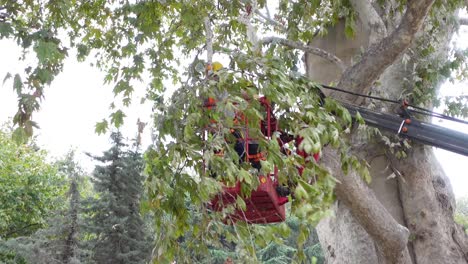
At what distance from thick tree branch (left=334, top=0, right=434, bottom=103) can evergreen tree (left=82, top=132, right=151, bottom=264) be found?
8.28m

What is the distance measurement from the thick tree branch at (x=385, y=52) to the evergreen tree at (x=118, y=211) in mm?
8282

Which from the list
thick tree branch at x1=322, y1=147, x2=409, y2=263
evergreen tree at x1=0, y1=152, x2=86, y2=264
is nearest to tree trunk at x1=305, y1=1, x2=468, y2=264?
thick tree branch at x1=322, y1=147, x2=409, y2=263

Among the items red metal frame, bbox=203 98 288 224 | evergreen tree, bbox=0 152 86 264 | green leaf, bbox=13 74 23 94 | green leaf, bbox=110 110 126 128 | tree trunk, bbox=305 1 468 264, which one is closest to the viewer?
green leaf, bbox=13 74 23 94

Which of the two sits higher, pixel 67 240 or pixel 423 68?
pixel 423 68

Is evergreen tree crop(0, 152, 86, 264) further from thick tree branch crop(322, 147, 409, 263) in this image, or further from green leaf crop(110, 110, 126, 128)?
thick tree branch crop(322, 147, 409, 263)

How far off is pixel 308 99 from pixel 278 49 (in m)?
3.18

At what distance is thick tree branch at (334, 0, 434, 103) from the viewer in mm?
4539

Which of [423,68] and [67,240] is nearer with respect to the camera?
[423,68]

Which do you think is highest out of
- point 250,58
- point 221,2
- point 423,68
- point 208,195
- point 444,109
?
point 221,2

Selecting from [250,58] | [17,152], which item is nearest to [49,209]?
[17,152]

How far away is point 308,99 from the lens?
3289mm

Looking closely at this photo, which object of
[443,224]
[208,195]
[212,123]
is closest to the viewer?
[208,195]

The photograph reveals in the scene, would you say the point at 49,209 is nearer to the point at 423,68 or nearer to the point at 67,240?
the point at 67,240

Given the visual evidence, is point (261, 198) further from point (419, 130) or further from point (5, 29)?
point (5, 29)
